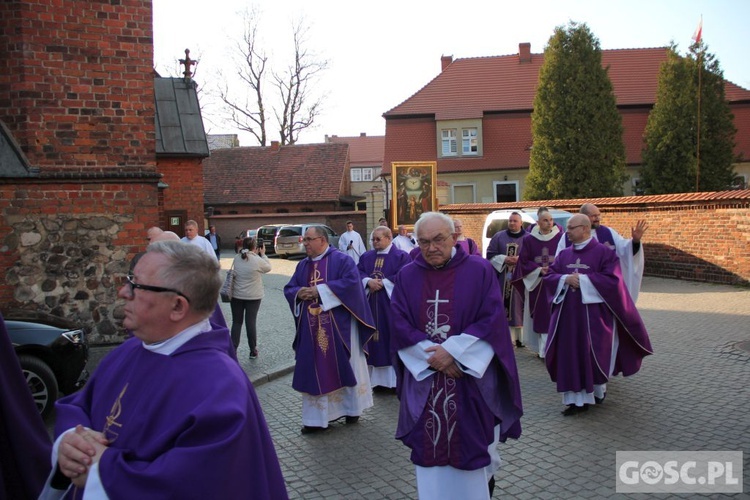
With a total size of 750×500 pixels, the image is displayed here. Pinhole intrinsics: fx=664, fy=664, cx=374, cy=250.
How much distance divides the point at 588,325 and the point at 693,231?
12.1 metres

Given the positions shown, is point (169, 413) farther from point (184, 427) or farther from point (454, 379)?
point (454, 379)

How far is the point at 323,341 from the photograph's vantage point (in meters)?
6.62

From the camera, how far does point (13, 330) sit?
21.3 feet

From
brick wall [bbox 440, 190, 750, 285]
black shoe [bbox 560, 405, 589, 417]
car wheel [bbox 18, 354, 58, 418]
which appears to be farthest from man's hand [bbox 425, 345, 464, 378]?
brick wall [bbox 440, 190, 750, 285]

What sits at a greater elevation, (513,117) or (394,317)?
(513,117)

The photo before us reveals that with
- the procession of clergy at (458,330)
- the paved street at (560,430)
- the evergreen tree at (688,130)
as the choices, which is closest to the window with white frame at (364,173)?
the evergreen tree at (688,130)

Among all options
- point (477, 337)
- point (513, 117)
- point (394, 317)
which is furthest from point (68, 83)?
point (513, 117)

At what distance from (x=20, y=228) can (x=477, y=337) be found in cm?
697

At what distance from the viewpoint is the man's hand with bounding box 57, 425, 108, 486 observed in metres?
2.21

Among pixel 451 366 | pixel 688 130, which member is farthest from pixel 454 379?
pixel 688 130

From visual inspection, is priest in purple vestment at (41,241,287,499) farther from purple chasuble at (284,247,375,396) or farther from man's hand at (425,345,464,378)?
purple chasuble at (284,247,375,396)

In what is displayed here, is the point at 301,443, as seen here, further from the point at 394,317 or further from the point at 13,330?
the point at 13,330

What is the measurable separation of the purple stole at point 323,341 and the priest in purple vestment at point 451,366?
2.24 m

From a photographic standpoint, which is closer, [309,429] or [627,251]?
[309,429]
